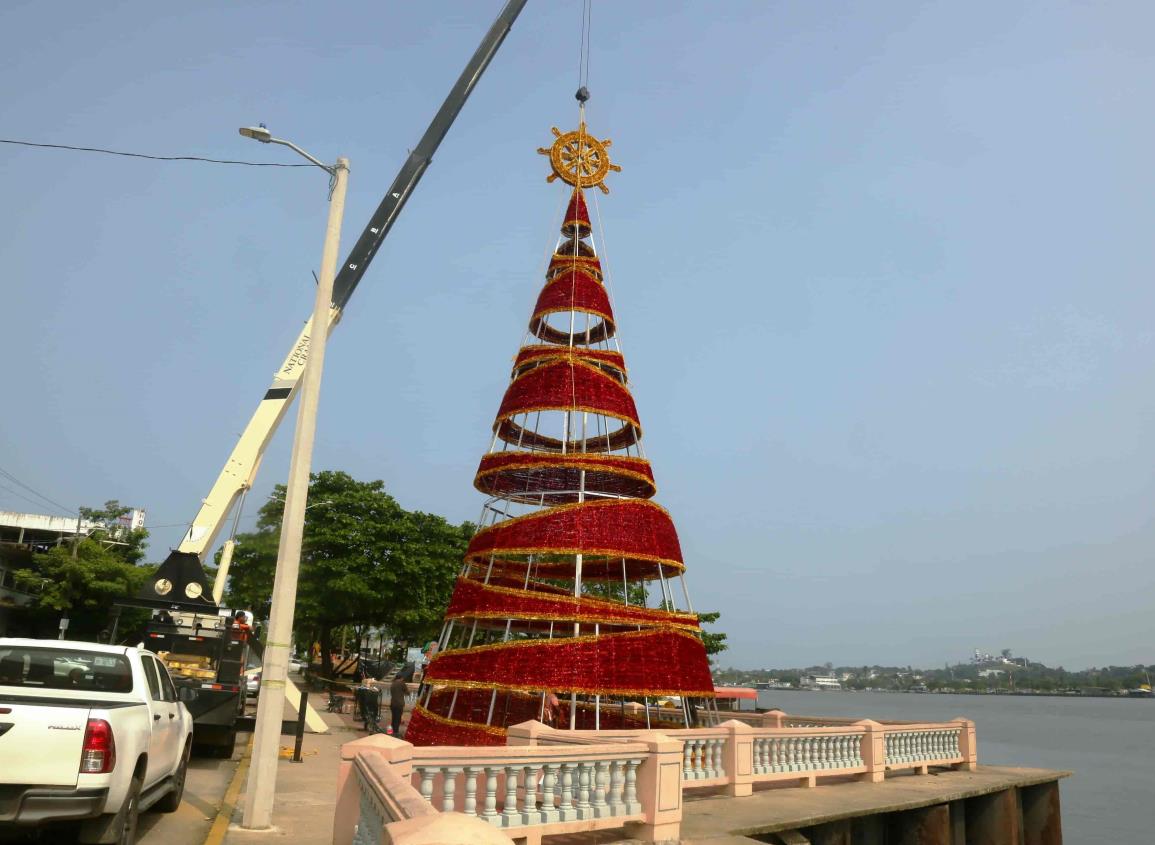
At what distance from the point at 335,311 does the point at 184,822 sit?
14074mm

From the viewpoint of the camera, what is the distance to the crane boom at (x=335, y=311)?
21016 millimetres

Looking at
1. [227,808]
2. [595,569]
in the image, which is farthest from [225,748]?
[595,569]

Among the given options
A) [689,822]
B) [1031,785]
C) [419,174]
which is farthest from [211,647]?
[1031,785]

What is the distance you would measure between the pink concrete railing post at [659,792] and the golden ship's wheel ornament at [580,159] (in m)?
16.5

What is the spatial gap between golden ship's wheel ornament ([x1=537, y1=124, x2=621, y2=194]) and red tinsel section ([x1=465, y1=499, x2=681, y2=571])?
31.5ft

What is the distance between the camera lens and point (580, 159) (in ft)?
76.2

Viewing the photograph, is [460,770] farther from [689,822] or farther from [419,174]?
[419,174]

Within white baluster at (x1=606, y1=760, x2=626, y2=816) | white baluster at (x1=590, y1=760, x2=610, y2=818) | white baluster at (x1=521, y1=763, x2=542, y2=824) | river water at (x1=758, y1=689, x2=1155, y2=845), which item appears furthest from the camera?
river water at (x1=758, y1=689, x2=1155, y2=845)

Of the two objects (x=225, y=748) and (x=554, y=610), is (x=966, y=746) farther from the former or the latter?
(x=225, y=748)

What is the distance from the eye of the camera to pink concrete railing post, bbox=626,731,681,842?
32.0ft

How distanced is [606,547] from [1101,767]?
177 ft

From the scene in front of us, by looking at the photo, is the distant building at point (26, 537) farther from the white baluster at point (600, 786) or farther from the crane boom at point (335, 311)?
the white baluster at point (600, 786)

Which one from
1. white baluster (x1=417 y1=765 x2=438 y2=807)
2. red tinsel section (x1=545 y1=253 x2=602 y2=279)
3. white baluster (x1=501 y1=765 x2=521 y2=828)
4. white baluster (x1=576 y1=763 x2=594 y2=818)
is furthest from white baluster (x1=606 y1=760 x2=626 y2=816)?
red tinsel section (x1=545 y1=253 x2=602 y2=279)

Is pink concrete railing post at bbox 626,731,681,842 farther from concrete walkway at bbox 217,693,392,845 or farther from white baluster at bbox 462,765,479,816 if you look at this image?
concrete walkway at bbox 217,693,392,845
